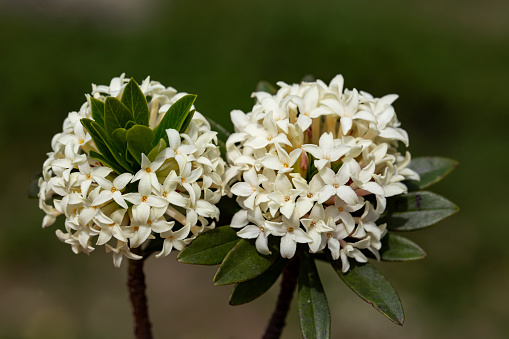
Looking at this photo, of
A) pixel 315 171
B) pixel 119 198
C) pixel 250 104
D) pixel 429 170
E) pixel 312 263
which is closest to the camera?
pixel 119 198

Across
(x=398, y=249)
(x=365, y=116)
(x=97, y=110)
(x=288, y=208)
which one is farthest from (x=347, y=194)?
(x=97, y=110)

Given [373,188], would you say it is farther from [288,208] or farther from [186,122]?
[186,122]

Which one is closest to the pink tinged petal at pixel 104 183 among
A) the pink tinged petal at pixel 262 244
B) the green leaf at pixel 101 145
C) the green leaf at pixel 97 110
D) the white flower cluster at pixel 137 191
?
the white flower cluster at pixel 137 191

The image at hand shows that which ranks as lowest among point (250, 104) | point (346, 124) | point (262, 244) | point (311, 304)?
point (311, 304)

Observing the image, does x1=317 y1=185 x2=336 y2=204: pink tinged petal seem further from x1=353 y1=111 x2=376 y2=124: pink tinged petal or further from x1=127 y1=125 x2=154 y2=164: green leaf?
x1=127 y1=125 x2=154 y2=164: green leaf

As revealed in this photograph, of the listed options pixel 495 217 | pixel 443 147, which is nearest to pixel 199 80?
pixel 443 147

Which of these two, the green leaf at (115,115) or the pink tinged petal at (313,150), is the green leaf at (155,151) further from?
the pink tinged petal at (313,150)
